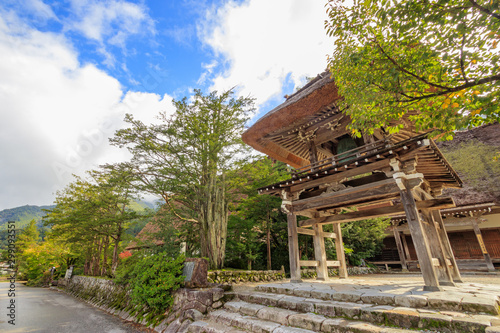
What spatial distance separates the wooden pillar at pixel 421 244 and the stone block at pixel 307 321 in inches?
92.7

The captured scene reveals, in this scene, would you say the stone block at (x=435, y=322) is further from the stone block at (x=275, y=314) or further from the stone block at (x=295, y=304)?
the stone block at (x=275, y=314)

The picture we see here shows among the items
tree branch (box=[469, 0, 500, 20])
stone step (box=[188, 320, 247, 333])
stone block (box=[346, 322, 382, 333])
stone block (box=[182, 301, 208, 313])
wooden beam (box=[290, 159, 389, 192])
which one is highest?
tree branch (box=[469, 0, 500, 20])

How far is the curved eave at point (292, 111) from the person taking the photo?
5.78 m

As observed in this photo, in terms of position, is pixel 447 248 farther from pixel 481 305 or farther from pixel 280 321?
pixel 280 321

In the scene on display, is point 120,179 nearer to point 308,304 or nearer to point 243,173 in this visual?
point 243,173

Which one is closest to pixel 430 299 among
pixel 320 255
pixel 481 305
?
pixel 481 305

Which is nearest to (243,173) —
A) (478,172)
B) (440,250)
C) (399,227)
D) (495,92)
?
(440,250)

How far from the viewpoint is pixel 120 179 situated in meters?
7.94

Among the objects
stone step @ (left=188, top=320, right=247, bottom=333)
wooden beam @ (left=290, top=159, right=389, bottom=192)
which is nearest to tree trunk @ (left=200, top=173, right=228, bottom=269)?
stone step @ (left=188, top=320, right=247, bottom=333)

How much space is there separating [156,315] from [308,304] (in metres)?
4.47

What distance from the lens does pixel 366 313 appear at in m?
3.28

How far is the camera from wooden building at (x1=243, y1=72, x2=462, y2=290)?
470 cm

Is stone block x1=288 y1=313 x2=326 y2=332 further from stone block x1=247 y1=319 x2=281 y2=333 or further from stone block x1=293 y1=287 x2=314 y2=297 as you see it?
stone block x1=293 y1=287 x2=314 y2=297

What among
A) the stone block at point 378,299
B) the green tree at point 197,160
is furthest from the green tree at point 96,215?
the stone block at point 378,299
